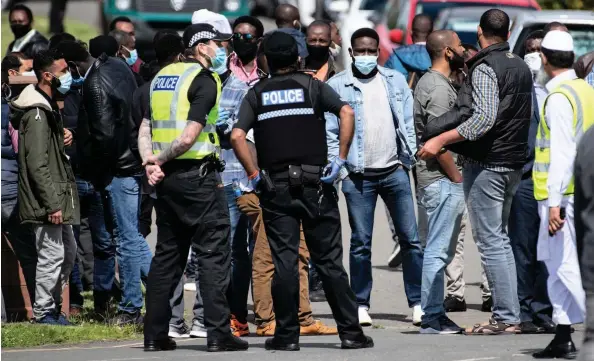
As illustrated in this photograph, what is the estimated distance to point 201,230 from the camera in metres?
9.65

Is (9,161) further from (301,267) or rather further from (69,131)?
(301,267)

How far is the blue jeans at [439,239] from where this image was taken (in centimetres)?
1038

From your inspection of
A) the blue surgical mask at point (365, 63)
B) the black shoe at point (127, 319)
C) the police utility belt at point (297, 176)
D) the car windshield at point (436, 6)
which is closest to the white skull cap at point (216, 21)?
the blue surgical mask at point (365, 63)

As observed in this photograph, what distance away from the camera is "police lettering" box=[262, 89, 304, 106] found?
9438 millimetres

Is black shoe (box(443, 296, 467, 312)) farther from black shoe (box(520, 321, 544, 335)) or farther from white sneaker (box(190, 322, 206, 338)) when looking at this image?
white sneaker (box(190, 322, 206, 338))

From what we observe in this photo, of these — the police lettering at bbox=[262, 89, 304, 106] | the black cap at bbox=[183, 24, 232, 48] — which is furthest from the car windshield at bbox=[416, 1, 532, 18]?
the police lettering at bbox=[262, 89, 304, 106]

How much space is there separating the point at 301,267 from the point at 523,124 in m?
1.85

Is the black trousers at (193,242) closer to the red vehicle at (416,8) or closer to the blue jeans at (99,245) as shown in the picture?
the blue jeans at (99,245)

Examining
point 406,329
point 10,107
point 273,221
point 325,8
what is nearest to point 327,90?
point 273,221

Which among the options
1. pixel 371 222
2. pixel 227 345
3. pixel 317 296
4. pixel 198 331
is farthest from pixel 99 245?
pixel 227 345

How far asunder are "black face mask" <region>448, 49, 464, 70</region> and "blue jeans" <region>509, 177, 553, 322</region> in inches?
37.3

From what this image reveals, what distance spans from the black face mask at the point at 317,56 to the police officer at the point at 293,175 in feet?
8.35

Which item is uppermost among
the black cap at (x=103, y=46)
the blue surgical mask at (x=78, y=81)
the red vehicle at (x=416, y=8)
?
the red vehicle at (x=416, y=8)

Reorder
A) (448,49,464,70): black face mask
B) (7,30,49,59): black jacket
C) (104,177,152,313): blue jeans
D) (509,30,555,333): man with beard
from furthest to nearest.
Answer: (7,30,49,59): black jacket, (104,177,152,313): blue jeans, (448,49,464,70): black face mask, (509,30,555,333): man with beard
